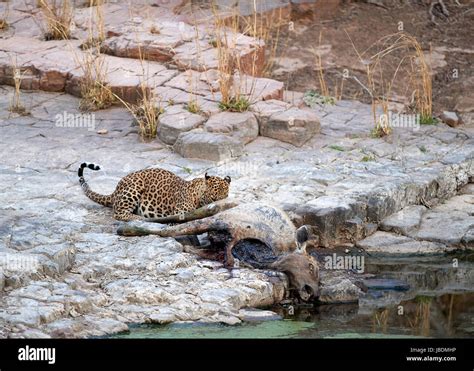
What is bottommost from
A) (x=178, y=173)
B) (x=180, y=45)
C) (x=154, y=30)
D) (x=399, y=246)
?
(x=399, y=246)

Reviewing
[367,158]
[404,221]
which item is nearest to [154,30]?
[367,158]

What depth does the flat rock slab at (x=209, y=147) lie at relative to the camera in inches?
549

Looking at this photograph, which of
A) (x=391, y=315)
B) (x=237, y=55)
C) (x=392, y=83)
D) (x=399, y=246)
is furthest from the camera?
(x=392, y=83)

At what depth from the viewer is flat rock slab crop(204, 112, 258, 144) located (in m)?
14.4

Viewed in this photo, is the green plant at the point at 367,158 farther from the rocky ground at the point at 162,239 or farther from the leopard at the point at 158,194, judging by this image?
the leopard at the point at 158,194

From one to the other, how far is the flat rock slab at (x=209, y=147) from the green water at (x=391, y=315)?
2.80 meters

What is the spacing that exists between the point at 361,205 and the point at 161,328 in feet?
11.1

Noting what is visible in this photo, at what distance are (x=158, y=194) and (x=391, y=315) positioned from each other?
2.99m

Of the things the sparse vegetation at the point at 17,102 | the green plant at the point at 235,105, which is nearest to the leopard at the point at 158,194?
the green plant at the point at 235,105

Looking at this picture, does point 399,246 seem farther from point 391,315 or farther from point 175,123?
point 175,123

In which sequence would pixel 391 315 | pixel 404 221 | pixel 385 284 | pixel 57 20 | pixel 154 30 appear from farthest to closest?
pixel 57 20 → pixel 154 30 → pixel 404 221 → pixel 385 284 → pixel 391 315

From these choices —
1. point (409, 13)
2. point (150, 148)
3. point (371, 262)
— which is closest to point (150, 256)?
point (371, 262)

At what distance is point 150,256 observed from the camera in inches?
435

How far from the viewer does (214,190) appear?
12.1 metres
